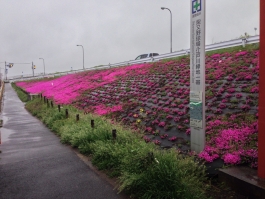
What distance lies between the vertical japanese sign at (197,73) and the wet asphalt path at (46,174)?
2.33m

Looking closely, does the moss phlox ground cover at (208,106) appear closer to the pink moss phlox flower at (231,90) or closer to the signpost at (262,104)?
the pink moss phlox flower at (231,90)

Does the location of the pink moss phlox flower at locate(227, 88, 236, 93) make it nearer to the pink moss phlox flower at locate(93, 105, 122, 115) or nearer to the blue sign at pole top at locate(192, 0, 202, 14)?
the blue sign at pole top at locate(192, 0, 202, 14)

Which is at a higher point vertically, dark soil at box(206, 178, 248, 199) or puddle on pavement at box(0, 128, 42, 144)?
dark soil at box(206, 178, 248, 199)

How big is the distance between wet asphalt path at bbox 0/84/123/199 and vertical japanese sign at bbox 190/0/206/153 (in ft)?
7.66

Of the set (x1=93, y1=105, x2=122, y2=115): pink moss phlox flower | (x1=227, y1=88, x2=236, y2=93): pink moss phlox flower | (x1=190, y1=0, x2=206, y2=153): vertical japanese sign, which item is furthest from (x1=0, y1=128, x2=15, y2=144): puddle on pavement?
(x1=227, y1=88, x2=236, y2=93): pink moss phlox flower

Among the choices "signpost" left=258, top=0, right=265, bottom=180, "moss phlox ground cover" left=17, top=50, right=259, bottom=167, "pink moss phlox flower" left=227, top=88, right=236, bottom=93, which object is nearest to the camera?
"signpost" left=258, top=0, right=265, bottom=180

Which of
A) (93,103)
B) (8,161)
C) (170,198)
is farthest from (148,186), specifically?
(93,103)

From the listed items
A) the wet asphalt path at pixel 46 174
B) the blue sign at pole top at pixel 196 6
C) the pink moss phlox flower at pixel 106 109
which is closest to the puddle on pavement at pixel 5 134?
the wet asphalt path at pixel 46 174

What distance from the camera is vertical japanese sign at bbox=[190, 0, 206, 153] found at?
19.0ft

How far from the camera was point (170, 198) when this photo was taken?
3953 millimetres

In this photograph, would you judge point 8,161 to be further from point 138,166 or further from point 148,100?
point 148,100

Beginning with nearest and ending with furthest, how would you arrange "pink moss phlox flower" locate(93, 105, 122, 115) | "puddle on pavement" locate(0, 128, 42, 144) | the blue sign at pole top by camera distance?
the blue sign at pole top
"puddle on pavement" locate(0, 128, 42, 144)
"pink moss phlox flower" locate(93, 105, 122, 115)

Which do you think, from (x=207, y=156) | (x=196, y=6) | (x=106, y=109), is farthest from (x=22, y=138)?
(x=196, y=6)

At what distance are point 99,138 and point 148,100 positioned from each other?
15.8 ft
